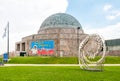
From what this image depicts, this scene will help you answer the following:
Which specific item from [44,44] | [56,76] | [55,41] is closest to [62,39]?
[55,41]

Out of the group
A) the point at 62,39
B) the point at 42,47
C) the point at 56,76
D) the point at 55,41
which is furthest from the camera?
the point at 62,39

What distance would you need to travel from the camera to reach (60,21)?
219ft

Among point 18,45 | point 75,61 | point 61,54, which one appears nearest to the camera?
point 75,61

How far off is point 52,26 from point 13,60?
26.9 m

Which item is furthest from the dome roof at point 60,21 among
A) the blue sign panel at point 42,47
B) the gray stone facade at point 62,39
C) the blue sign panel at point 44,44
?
the blue sign panel at point 42,47

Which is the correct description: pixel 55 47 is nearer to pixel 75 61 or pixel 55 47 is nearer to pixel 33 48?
pixel 33 48

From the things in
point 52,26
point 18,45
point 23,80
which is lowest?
point 23,80

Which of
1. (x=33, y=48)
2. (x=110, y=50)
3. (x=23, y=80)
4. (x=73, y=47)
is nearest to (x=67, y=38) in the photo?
(x=73, y=47)

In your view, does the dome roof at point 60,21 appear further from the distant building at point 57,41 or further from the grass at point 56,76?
the grass at point 56,76

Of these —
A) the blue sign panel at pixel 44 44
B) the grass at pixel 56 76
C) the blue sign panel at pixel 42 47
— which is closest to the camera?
the grass at pixel 56 76

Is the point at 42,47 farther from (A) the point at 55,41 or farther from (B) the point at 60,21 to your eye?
(B) the point at 60,21

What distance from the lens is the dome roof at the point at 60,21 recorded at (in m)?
65.4

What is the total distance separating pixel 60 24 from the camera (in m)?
65.8

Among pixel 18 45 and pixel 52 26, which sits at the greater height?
pixel 52 26
